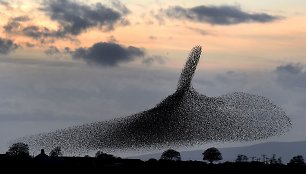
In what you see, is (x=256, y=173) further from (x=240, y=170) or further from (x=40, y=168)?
(x=40, y=168)

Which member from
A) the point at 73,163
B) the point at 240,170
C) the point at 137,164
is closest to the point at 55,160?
the point at 73,163

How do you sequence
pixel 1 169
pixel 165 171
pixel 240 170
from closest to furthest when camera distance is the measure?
pixel 1 169 < pixel 165 171 < pixel 240 170

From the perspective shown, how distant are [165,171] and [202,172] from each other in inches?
418

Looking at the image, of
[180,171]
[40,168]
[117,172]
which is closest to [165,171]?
[180,171]

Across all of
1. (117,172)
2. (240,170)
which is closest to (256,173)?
(240,170)

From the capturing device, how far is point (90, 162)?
193 m

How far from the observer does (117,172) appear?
573 ft

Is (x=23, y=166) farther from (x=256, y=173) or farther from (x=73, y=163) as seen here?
(x=256, y=173)

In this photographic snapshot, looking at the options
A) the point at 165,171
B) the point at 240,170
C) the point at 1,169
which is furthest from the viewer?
the point at 240,170

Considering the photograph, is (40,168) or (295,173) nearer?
(40,168)

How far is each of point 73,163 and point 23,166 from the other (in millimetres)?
16435

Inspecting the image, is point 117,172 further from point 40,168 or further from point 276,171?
point 276,171

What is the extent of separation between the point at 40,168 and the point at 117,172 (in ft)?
57.8

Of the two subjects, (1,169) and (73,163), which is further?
(73,163)
